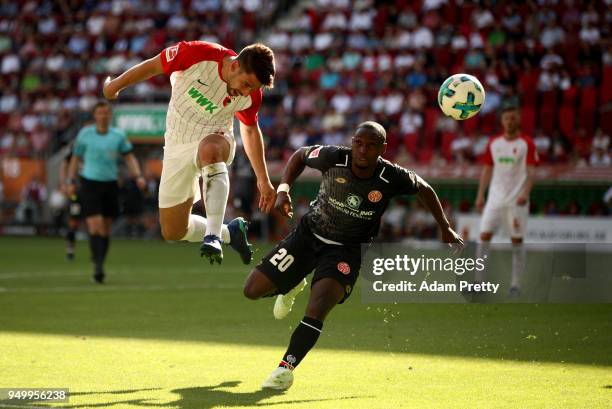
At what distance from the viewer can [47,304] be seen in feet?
39.9

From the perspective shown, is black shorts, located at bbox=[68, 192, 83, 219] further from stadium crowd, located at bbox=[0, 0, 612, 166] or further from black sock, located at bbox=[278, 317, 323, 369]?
stadium crowd, located at bbox=[0, 0, 612, 166]

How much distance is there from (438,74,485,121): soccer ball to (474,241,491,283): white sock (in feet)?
11.7

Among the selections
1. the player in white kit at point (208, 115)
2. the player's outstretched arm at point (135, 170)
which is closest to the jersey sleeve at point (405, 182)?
the player in white kit at point (208, 115)

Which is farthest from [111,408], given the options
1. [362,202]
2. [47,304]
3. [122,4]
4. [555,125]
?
[122,4]

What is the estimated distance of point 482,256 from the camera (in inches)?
567

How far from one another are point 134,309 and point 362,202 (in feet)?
15.1

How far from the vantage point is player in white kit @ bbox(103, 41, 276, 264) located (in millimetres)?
8141

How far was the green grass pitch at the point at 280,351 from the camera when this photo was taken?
6.80m

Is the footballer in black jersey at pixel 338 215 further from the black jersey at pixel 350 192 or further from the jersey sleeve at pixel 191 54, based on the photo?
the jersey sleeve at pixel 191 54

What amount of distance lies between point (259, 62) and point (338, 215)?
1.30m

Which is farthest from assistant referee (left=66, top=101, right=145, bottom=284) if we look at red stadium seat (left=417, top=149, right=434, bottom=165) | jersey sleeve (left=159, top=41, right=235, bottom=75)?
red stadium seat (left=417, top=149, right=434, bottom=165)

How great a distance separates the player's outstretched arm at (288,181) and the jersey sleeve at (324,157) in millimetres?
69

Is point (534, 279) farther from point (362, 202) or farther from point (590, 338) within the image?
point (362, 202)

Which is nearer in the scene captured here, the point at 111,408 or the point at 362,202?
the point at 111,408
